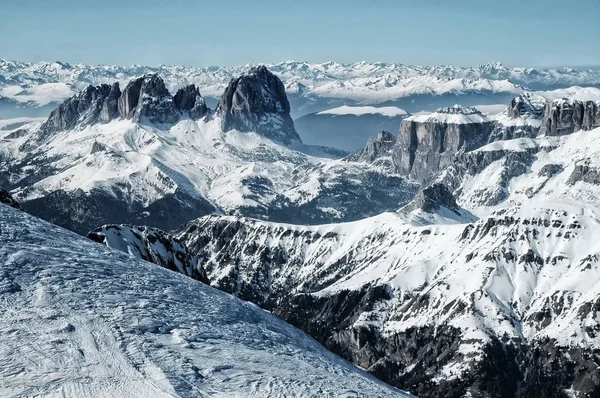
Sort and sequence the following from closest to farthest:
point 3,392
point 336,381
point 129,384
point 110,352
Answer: point 3,392 < point 129,384 < point 110,352 < point 336,381

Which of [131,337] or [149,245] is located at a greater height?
[131,337]

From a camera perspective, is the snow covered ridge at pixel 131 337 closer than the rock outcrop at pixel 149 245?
Yes

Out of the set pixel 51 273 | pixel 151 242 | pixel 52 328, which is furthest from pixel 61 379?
pixel 151 242

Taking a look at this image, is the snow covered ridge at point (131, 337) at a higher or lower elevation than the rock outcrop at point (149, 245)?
higher

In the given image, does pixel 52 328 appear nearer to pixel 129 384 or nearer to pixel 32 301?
pixel 32 301

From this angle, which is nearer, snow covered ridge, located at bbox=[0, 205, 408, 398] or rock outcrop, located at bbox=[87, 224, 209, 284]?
snow covered ridge, located at bbox=[0, 205, 408, 398]
